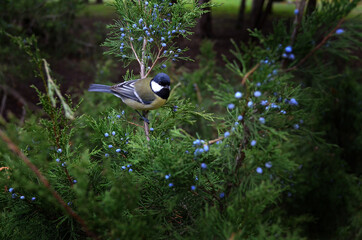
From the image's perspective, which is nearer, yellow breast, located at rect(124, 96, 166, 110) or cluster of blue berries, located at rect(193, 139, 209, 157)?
cluster of blue berries, located at rect(193, 139, 209, 157)

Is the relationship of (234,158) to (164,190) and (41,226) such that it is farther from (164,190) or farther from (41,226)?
(41,226)

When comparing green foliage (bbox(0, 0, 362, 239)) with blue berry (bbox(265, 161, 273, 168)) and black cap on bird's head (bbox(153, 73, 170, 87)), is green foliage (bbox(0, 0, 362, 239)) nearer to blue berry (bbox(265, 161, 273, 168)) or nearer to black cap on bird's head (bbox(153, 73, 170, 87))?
blue berry (bbox(265, 161, 273, 168))

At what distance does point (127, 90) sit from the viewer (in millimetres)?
1579

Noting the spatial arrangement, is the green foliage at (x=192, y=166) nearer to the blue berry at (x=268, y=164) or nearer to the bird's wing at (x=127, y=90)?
the blue berry at (x=268, y=164)

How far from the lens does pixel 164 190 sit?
1068 mm

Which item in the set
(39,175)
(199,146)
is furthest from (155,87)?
(39,175)

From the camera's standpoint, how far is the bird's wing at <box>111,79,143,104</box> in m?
1.53

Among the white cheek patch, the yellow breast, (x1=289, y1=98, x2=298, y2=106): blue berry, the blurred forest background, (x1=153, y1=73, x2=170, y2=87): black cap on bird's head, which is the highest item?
(x1=289, y1=98, x2=298, y2=106): blue berry

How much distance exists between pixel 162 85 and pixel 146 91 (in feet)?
0.41

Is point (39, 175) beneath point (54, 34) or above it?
above

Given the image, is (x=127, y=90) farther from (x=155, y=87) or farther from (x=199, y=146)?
(x=199, y=146)

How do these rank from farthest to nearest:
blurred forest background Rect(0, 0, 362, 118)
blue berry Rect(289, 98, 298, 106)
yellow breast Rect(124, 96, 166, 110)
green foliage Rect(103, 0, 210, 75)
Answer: blurred forest background Rect(0, 0, 362, 118) → yellow breast Rect(124, 96, 166, 110) → green foliage Rect(103, 0, 210, 75) → blue berry Rect(289, 98, 298, 106)

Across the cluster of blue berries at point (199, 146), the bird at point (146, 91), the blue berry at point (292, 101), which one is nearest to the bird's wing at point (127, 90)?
the bird at point (146, 91)

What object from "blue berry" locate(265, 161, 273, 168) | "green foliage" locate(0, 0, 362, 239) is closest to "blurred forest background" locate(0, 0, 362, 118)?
"green foliage" locate(0, 0, 362, 239)
